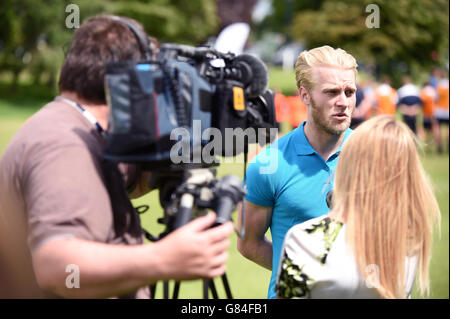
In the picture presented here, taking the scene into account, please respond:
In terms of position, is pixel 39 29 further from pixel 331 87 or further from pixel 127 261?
pixel 127 261

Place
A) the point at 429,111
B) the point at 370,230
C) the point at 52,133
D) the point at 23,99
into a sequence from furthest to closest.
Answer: the point at 23,99
the point at 429,111
the point at 370,230
the point at 52,133

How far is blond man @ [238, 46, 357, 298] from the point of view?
3064mm

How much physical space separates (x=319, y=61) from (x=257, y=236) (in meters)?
1.06

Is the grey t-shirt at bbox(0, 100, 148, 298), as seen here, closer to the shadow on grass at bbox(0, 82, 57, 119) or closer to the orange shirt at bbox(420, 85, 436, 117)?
the orange shirt at bbox(420, 85, 436, 117)

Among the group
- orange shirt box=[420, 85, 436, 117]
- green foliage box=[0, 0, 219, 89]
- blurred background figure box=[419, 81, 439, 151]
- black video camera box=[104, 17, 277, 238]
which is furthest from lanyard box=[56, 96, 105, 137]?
green foliage box=[0, 0, 219, 89]

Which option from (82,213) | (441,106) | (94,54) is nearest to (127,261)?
(82,213)

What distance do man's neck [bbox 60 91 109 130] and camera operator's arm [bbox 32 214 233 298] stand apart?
1.69ft

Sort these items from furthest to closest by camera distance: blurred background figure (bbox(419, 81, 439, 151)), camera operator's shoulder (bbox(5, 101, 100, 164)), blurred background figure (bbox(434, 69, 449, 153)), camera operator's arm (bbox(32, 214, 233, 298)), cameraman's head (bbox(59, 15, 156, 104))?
blurred background figure (bbox(419, 81, 439, 151))
blurred background figure (bbox(434, 69, 449, 153))
cameraman's head (bbox(59, 15, 156, 104))
camera operator's shoulder (bbox(5, 101, 100, 164))
camera operator's arm (bbox(32, 214, 233, 298))

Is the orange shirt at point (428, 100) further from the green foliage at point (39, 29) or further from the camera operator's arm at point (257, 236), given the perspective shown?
the green foliage at point (39, 29)

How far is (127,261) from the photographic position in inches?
68.5

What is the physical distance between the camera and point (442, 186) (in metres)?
11.9
